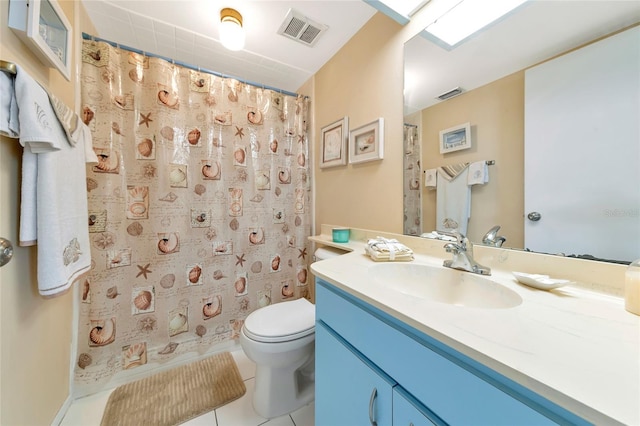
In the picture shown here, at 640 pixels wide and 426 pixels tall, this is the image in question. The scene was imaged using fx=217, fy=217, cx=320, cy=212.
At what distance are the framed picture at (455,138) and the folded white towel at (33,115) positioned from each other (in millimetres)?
1486

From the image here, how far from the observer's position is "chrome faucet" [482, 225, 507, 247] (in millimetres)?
828

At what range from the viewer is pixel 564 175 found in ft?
2.26

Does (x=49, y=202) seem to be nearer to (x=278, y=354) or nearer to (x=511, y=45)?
(x=278, y=354)

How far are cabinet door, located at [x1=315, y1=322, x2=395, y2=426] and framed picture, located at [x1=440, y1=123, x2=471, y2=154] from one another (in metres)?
0.92

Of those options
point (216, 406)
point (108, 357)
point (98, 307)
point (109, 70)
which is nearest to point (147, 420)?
A: point (216, 406)

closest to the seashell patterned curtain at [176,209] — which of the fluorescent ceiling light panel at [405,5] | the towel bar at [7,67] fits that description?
the towel bar at [7,67]

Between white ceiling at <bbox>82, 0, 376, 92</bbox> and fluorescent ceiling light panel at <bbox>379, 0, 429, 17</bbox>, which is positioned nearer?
fluorescent ceiling light panel at <bbox>379, 0, 429, 17</bbox>

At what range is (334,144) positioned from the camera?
1.68 meters

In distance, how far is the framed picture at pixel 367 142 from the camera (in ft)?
4.28

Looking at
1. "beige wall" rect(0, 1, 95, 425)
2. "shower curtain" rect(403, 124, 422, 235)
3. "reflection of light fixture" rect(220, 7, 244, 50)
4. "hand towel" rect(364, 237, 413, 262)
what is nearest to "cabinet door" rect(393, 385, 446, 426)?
"hand towel" rect(364, 237, 413, 262)

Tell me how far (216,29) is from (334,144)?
1046 millimetres

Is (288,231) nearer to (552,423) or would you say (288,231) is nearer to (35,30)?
(35,30)

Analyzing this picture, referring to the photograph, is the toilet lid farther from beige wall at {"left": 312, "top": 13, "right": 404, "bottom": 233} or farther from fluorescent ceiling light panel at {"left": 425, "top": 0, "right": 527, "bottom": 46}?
fluorescent ceiling light panel at {"left": 425, "top": 0, "right": 527, "bottom": 46}

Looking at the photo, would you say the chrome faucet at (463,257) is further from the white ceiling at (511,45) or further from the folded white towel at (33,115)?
the folded white towel at (33,115)
